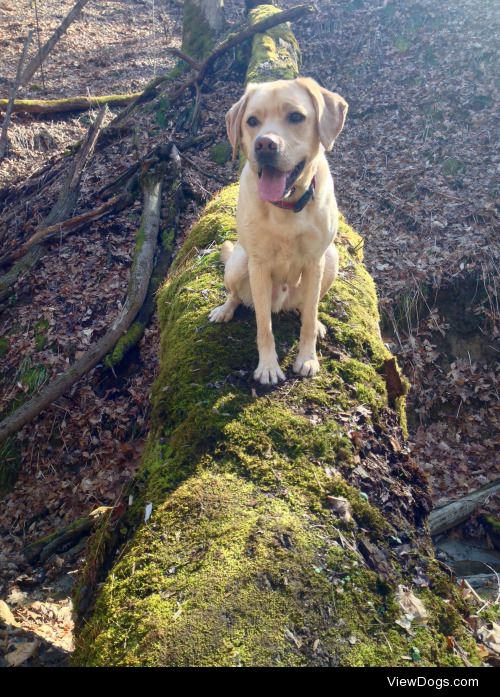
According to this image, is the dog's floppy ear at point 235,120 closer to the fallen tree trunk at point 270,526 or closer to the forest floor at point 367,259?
the fallen tree trunk at point 270,526

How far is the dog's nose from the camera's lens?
3.52 metres

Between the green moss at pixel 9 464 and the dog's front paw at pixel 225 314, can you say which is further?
the green moss at pixel 9 464

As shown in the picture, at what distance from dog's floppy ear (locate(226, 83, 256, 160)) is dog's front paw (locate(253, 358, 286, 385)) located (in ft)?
5.00

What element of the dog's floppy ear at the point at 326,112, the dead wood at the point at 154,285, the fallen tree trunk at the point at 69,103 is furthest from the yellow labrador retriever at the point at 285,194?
the fallen tree trunk at the point at 69,103

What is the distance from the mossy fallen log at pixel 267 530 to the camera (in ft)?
7.68

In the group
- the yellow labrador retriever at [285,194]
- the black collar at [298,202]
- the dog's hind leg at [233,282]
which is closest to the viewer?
the yellow labrador retriever at [285,194]

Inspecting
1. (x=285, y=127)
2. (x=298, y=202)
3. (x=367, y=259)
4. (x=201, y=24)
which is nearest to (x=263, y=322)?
(x=298, y=202)

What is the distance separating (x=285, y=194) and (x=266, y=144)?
0.33 meters

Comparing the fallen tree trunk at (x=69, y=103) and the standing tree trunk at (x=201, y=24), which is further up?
the standing tree trunk at (x=201, y=24)

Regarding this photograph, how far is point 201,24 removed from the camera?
12.6 metres

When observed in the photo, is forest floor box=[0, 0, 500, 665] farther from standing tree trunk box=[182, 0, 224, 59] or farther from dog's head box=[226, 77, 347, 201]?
dog's head box=[226, 77, 347, 201]

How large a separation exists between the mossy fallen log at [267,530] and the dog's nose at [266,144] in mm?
1529

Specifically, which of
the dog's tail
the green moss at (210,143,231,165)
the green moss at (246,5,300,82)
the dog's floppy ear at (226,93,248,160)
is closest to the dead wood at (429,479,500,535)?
the dog's tail
